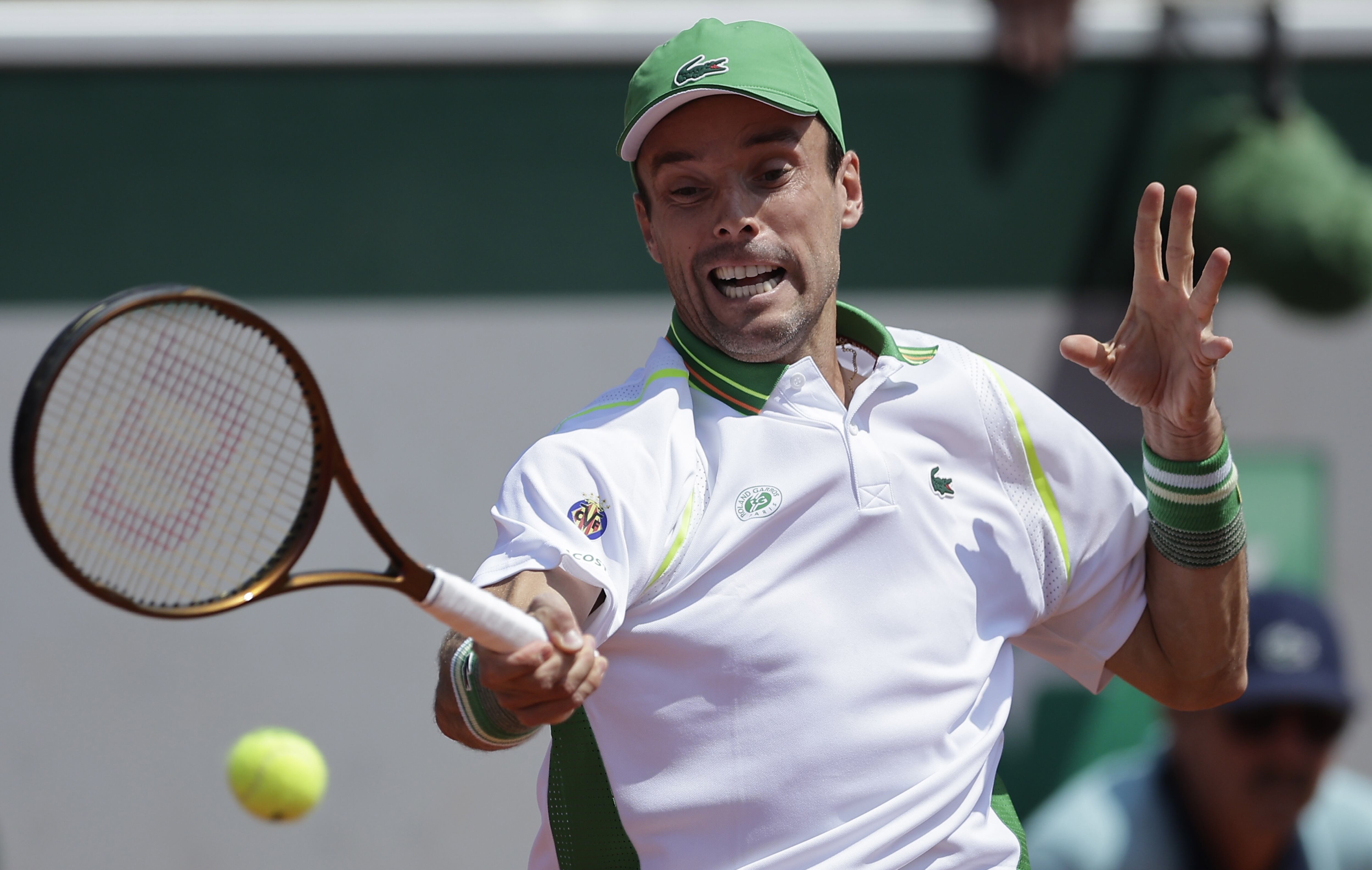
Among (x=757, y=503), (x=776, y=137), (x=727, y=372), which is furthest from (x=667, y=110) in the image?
(x=757, y=503)

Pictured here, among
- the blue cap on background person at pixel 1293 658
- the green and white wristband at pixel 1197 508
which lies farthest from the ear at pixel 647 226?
the blue cap on background person at pixel 1293 658

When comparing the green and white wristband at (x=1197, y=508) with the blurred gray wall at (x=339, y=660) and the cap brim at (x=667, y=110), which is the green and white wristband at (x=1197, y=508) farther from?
the blurred gray wall at (x=339, y=660)

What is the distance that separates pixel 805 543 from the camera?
2180mm

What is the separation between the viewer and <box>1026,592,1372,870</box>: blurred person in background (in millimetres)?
3658

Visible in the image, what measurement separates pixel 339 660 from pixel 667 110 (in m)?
4.08

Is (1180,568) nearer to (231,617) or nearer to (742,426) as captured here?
(742,426)

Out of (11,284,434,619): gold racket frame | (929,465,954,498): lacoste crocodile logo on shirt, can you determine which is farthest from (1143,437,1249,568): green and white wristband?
(11,284,434,619): gold racket frame

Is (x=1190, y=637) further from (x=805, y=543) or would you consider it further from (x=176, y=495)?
(x=176, y=495)

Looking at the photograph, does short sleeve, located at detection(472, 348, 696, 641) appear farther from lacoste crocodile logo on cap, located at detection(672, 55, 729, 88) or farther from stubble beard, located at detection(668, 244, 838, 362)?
lacoste crocodile logo on cap, located at detection(672, 55, 729, 88)

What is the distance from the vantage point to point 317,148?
6012 millimetres

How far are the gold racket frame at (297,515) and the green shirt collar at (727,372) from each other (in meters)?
0.55

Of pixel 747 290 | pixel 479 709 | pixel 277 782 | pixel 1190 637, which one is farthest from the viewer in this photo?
pixel 277 782

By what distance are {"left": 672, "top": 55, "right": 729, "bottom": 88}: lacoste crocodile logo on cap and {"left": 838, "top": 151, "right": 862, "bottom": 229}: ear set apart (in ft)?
1.11

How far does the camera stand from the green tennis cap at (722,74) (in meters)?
2.25
